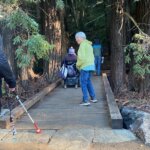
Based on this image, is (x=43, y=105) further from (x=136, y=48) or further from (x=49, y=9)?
(x=49, y=9)

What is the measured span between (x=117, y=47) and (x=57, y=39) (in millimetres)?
3306

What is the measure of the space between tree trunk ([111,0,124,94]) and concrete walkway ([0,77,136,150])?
4017 mm

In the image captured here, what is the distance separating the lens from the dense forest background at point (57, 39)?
995 centimetres

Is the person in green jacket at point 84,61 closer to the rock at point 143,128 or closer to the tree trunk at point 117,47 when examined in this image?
the rock at point 143,128

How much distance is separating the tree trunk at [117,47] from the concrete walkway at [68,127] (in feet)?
13.2

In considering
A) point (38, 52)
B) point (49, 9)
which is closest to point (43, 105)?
point (38, 52)

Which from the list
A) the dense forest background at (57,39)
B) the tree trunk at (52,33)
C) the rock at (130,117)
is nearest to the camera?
the rock at (130,117)

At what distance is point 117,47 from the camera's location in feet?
46.5

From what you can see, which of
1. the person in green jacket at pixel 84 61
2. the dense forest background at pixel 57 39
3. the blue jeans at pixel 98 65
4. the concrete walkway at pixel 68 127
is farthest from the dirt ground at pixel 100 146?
the blue jeans at pixel 98 65

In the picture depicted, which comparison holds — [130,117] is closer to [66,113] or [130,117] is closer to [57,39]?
[66,113]

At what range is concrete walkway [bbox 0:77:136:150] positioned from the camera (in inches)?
251

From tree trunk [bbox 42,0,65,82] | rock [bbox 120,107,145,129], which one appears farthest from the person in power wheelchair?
rock [bbox 120,107,145,129]

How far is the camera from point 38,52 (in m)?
10.0

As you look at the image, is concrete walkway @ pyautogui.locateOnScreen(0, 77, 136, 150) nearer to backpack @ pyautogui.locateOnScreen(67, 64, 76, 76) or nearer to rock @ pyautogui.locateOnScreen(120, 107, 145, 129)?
rock @ pyautogui.locateOnScreen(120, 107, 145, 129)
